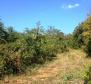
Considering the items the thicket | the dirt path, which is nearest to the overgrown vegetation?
the thicket

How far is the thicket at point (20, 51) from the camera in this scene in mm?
16406

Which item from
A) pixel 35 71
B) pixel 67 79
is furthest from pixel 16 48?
pixel 67 79

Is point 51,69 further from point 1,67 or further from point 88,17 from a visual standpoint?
point 88,17

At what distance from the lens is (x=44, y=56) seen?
70.7 feet

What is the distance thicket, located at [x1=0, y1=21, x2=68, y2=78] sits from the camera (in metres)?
16.4

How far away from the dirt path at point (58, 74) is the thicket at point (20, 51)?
1.00 metres

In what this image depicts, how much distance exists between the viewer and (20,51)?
18.0m

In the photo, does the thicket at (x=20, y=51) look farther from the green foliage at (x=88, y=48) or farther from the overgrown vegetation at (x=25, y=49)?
the green foliage at (x=88, y=48)

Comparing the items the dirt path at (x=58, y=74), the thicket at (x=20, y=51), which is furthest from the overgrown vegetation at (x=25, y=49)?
the dirt path at (x=58, y=74)

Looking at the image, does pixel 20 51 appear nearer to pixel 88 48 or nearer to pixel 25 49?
pixel 25 49

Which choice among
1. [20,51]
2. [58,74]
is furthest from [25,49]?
[58,74]

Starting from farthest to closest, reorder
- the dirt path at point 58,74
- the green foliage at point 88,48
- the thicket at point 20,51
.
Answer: the green foliage at point 88,48, the thicket at point 20,51, the dirt path at point 58,74

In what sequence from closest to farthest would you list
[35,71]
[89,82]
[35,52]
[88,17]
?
[89,82], [35,71], [35,52], [88,17]

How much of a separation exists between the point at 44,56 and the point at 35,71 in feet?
15.6
